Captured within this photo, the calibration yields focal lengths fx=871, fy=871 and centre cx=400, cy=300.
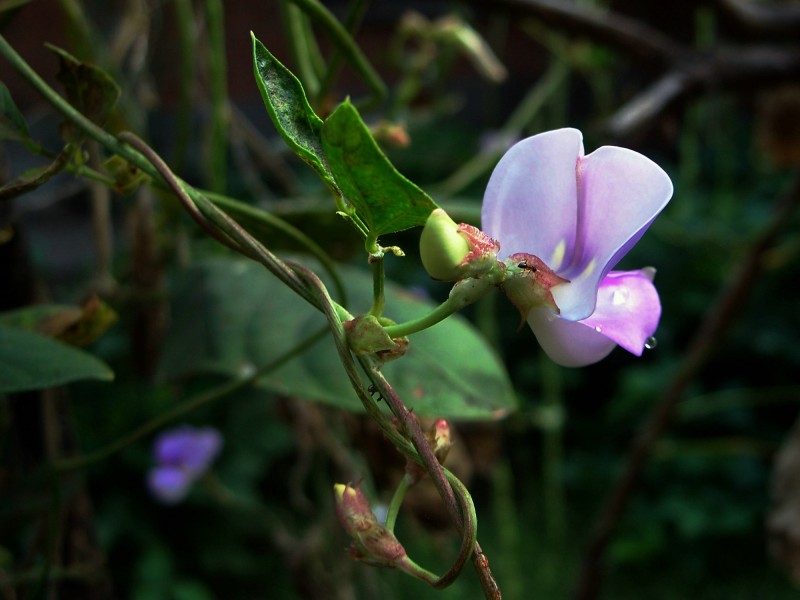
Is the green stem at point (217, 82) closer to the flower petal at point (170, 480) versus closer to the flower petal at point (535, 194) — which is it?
the flower petal at point (535, 194)

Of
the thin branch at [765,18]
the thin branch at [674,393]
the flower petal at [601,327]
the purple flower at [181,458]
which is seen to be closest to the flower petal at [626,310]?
the flower petal at [601,327]

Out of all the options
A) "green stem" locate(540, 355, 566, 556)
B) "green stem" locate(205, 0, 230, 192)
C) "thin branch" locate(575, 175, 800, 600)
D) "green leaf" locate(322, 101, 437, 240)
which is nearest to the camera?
"green leaf" locate(322, 101, 437, 240)

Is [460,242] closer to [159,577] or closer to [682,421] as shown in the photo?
[159,577]

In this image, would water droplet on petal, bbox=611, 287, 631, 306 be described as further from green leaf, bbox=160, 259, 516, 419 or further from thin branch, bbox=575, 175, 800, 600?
thin branch, bbox=575, 175, 800, 600

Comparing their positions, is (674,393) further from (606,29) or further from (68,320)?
(68,320)

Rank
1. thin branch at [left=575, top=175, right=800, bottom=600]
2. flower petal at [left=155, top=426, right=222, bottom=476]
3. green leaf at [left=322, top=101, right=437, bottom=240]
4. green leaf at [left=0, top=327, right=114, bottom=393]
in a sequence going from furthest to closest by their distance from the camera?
flower petal at [left=155, top=426, right=222, bottom=476] < thin branch at [left=575, top=175, right=800, bottom=600] < green leaf at [left=0, top=327, right=114, bottom=393] < green leaf at [left=322, top=101, right=437, bottom=240]

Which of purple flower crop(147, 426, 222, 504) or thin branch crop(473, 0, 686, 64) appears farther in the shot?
purple flower crop(147, 426, 222, 504)

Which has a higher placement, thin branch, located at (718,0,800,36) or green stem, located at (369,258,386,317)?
green stem, located at (369,258,386,317)

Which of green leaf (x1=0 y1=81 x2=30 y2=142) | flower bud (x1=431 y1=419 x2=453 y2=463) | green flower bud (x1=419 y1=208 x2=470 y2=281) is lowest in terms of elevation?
flower bud (x1=431 y1=419 x2=453 y2=463)

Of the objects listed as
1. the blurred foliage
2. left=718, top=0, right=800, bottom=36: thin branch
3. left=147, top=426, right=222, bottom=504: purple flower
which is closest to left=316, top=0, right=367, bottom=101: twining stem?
the blurred foliage
